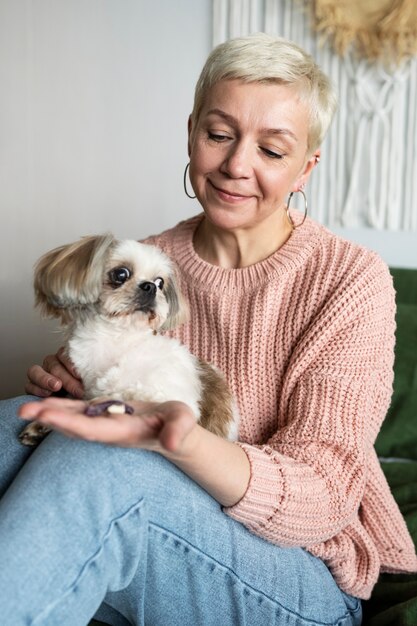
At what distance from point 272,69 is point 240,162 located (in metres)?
0.18

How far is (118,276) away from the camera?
4.37 ft

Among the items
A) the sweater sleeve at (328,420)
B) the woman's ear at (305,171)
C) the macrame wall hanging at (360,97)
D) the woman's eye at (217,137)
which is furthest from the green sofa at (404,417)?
the woman's eye at (217,137)

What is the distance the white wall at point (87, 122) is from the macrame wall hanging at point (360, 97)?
0.27 metres

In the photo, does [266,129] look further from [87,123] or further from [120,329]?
[87,123]

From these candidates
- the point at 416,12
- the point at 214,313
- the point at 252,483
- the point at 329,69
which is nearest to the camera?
the point at 252,483

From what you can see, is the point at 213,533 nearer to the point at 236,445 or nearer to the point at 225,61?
Result: the point at 236,445

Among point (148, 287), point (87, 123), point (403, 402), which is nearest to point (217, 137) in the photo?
point (148, 287)

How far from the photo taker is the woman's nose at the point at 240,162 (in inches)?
53.6

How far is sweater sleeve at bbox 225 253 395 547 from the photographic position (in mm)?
1144

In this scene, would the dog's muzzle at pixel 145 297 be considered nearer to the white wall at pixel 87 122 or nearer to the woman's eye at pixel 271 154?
the woman's eye at pixel 271 154

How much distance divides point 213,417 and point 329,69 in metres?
1.41

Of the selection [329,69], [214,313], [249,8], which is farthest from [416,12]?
[214,313]

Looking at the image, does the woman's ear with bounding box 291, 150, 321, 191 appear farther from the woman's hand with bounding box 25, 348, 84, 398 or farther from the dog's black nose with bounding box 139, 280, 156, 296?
the woman's hand with bounding box 25, 348, 84, 398

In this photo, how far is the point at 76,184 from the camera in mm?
2564
